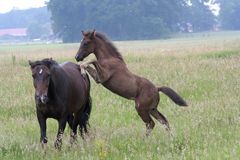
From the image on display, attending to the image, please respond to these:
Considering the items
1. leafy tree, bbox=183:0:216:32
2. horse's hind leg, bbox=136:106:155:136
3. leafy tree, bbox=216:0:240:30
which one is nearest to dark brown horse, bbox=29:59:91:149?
horse's hind leg, bbox=136:106:155:136

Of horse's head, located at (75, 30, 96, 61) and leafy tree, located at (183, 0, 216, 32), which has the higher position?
horse's head, located at (75, 30, 96, 61)

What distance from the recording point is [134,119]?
34.0 feet

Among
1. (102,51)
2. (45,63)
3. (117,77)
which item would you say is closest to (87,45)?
(102,51)

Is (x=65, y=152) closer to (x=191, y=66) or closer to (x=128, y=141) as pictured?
(x=128, y=141)

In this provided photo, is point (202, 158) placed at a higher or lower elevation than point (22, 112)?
higher

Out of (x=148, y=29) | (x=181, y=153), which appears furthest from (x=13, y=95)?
(x=148, y=29)

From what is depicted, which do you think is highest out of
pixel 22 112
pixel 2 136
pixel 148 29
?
pixel 2 136

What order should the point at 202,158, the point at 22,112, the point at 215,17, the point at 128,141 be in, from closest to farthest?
1. the point at 202,158
2. the point at 128,141
3. the point at 22,112
4. the point at 215,17

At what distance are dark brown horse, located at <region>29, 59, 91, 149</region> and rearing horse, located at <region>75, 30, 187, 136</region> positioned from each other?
35cm

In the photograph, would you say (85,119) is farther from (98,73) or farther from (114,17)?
(114,17)

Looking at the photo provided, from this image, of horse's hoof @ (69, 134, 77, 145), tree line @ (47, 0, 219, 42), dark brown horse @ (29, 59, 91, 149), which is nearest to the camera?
dark brown horse @ (29, 59, 91, 149)

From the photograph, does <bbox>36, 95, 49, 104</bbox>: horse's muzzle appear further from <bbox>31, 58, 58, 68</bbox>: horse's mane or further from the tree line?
the tree line

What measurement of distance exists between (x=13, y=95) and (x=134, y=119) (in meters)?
4.35

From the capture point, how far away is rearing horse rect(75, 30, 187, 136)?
29.2ft
